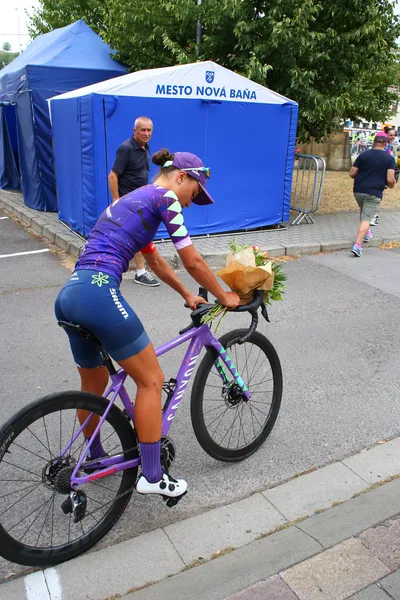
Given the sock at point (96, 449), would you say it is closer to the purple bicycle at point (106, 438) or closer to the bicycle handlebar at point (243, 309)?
the purple bicycle at point (106, 438)

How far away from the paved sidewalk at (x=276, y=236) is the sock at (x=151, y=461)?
481 cm

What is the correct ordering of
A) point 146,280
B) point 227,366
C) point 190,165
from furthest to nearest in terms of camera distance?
point 146,280
point 227,366
point 190,165

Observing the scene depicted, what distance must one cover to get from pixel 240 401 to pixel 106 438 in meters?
0.87

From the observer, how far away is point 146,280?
632 centimetres

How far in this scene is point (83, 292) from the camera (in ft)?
7.17

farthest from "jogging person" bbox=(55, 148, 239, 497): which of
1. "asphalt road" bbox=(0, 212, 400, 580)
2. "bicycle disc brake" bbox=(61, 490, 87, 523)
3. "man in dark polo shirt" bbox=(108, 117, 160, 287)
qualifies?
"man in dark polo shirt" bbox=(108, 117, 160, 287)

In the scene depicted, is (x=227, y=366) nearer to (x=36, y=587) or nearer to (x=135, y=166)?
(x=36, y=587)

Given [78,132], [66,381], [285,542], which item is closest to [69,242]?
[78,132]

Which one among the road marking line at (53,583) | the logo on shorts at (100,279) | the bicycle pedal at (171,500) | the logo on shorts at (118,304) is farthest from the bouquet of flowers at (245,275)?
the road marking line at (53,583)

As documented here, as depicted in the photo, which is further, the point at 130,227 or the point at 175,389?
the point at 175,389

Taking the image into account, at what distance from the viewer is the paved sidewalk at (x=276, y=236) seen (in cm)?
773

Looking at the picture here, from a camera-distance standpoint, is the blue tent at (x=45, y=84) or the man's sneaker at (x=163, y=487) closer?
the man's sneaker at (x=163, y=487)

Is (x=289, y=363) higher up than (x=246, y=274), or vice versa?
(x=246, y=274)

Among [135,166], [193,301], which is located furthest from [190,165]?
[135,166]
